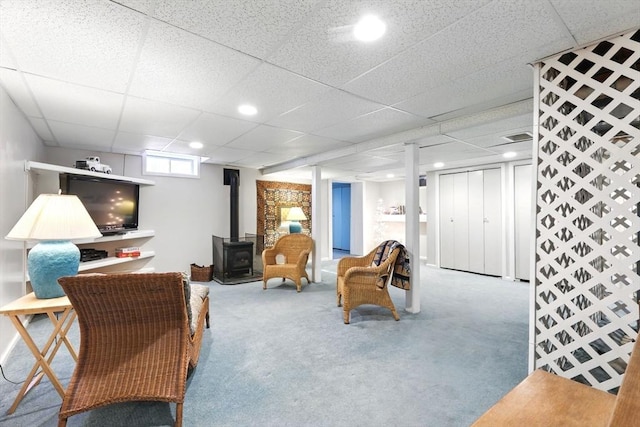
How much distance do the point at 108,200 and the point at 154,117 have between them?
1.80 m

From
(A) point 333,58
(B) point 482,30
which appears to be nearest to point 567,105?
(B) point 482,30

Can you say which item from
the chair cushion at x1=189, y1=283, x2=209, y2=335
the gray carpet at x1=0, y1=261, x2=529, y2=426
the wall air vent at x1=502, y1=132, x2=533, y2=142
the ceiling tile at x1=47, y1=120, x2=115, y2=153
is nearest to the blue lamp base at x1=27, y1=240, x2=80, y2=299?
the gray carpet at x1=0, y1=261, x2=529, y2=426

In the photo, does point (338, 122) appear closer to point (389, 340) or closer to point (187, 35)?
point (187, 35)

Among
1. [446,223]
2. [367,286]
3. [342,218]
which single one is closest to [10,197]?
[367,286]

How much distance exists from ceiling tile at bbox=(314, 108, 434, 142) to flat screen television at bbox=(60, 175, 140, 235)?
9.68 feet

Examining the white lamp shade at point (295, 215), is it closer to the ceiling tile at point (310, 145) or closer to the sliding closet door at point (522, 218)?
the ceiling tile at point (310, 145)

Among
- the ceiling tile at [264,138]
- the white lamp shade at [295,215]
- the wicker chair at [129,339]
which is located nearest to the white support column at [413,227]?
the ceiling tile at [264,138]

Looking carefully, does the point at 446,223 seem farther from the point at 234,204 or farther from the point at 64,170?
the point at 64,170

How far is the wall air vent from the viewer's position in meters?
3.43

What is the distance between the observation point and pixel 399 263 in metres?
3.51

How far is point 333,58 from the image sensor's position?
1.84m

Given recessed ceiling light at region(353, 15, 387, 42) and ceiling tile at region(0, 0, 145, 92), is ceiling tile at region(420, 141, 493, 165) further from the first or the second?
ceiling tile at region(0, 0, 145, 92)

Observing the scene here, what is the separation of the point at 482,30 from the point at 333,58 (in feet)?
2.71

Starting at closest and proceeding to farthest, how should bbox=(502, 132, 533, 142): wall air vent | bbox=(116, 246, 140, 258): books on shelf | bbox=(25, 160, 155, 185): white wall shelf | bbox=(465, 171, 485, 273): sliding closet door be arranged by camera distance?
1. bbox=(25, 160, 155, 185): white wall shelf
2. bbox=(502, 132, 533, 142): wall air vent
3. bbox=(116, 246, 140, 258): books on shelf
4. bbox=(465, 171, 485, 273): sliding closet door
